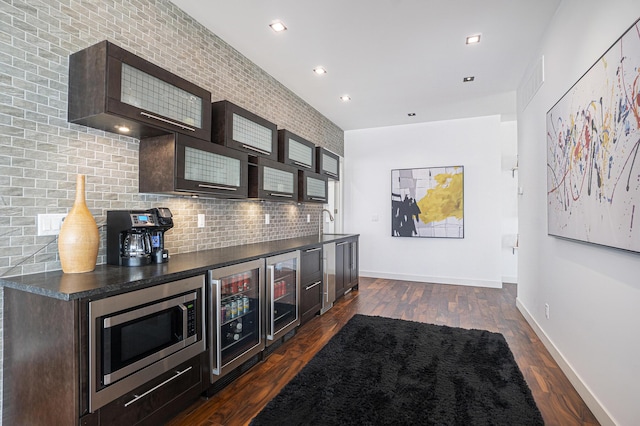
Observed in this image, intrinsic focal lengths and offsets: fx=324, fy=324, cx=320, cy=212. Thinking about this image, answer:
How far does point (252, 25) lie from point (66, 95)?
1.65 meters

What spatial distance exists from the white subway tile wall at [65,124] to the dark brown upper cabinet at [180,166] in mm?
103

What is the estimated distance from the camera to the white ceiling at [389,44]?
2.68 metres

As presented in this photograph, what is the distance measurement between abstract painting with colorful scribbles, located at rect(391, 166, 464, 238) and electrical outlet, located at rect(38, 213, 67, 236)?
16.4 feet

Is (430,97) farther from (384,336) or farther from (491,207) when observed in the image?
(384,336)

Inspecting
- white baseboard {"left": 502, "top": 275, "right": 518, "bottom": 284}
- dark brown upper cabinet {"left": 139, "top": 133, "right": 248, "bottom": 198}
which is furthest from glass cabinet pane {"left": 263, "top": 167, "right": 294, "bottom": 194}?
white baseboard {"left": 502, "top": 275, "right": 518, "bottom": 284}

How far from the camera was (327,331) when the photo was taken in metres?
3.35

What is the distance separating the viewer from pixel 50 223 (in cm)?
182

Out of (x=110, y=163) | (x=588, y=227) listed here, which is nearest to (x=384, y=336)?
(x=588, y=227)

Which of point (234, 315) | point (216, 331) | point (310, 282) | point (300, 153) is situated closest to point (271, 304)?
point (234, 315)

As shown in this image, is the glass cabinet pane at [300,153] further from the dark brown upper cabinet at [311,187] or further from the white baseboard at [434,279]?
the white baseboard at [434,279]

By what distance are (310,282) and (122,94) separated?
2.43 m

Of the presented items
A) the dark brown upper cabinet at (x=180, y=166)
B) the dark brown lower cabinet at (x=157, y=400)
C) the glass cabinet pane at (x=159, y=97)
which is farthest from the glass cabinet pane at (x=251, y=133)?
the dark brown lower cabinet at (x=157, y=400)

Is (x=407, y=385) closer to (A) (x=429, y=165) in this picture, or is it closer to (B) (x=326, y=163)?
(B) (x=326, y=163)

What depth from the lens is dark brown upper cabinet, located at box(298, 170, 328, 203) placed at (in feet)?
13.4
